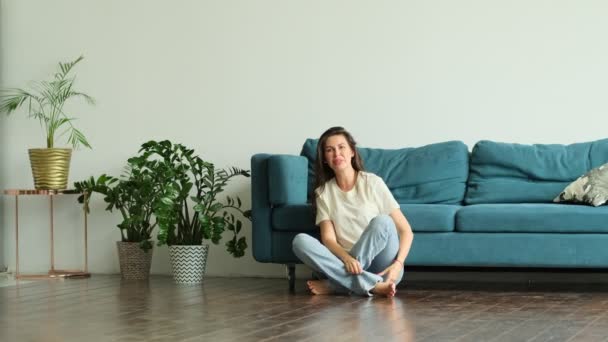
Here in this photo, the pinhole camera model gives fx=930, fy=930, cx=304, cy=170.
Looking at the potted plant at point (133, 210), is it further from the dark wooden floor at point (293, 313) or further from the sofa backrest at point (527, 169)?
the sofa backrest at point (527, 169)

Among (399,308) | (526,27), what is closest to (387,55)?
(526,27)

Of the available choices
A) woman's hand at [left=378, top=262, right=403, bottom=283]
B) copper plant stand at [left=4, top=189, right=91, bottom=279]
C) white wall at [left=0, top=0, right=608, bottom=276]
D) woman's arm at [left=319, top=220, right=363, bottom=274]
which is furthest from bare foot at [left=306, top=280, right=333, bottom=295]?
copper plant stand at [left=4, top=189, right=91, bottom=279]

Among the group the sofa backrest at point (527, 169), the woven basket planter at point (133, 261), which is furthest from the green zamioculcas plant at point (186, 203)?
the sofa backrest at point (527, 169)

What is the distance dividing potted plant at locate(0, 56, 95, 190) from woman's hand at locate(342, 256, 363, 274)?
2.25 m

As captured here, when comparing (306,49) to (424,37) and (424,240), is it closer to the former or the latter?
(424,37)

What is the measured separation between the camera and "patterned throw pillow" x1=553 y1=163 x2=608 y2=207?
4.40 metres

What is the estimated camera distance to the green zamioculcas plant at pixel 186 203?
5.06 m

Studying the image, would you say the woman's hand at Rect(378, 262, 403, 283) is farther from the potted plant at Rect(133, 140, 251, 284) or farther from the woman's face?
the potted plant at Rect(133, 140, 251, 284)

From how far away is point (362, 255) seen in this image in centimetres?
419

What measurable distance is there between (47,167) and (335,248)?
2185mm

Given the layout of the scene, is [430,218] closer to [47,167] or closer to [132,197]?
[132,197]

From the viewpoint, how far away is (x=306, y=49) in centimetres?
555

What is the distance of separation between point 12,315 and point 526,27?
10.5 ft

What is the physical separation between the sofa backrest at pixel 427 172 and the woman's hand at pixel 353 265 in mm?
877
